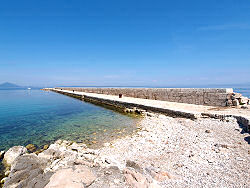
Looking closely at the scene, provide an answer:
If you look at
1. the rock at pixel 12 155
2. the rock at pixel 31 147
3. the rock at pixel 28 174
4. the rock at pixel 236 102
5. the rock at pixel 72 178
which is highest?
the rock at pixel 236 102

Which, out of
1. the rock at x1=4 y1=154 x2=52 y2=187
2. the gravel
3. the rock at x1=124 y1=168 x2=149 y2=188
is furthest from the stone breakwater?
the rock at x1=4 y1=154 x2=52 y2=187

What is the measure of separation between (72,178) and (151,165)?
1865 millimetres

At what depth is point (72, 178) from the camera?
2.52 m

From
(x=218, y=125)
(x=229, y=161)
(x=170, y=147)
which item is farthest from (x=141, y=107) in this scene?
(x=229, y=161)

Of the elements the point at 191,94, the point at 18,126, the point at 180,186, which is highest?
the point at 191,94

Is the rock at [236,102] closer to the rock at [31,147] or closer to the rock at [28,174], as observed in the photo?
the rock at [28,174]

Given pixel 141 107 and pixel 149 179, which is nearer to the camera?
pixel 149 179

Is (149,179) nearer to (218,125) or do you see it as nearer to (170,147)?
(170,147)

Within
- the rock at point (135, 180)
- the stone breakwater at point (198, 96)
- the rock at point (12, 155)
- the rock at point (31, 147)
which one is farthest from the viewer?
the stone breakwater at point (198, 96)

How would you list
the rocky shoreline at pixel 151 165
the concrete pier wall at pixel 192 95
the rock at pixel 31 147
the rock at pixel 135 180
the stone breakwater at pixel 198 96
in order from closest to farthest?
the rock at pixel 135 180 < the rocky shoreline at pixel 151 165 < the rock at pixel 31 147 < the stone breakwater at pixel 198 96 < the concrete pier wall at pixel 192 95

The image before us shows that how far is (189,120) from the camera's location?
683cm

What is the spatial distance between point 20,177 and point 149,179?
280cm

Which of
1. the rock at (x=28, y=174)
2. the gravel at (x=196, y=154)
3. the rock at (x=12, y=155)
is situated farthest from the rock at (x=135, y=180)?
the rock at (x=12, y=155)

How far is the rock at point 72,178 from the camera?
2387 mm
